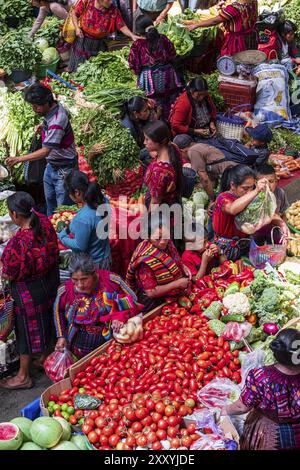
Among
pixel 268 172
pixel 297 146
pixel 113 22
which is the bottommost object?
pixel 297 146

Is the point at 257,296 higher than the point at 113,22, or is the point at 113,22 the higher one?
the point at 113,22

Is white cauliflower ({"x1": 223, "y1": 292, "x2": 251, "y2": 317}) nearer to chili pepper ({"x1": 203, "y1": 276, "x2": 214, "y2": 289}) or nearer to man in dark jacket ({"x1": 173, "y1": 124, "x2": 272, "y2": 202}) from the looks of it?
chili pepper ({"x1": 203, "y1": 276, "x2": 214, "y2": 289})

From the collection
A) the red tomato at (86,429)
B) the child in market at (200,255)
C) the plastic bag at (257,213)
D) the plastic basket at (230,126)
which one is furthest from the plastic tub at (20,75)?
the red tomato at (86,429)

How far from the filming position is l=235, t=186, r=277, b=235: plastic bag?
5234mm

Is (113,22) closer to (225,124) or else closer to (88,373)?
(225,124)

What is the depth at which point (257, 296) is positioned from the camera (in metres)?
5.06

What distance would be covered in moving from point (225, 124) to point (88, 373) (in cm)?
417

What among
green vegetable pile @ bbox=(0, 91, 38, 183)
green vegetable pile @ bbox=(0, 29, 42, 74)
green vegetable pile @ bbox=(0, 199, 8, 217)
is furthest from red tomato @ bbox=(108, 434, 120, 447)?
green vegetable pile @ bbox=(0, 29, 42, 74)

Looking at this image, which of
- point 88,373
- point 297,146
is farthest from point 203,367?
point 297,146

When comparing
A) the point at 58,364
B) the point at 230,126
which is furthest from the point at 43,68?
the point at 58,364

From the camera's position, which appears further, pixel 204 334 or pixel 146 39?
pixel 146 39

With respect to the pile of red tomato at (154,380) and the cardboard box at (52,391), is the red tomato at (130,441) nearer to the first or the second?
the pile of red tomato at (154,380)

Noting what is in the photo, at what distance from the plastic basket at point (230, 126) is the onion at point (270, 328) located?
352 cm

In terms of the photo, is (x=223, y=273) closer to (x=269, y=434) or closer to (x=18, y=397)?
(x=18, y=397)
